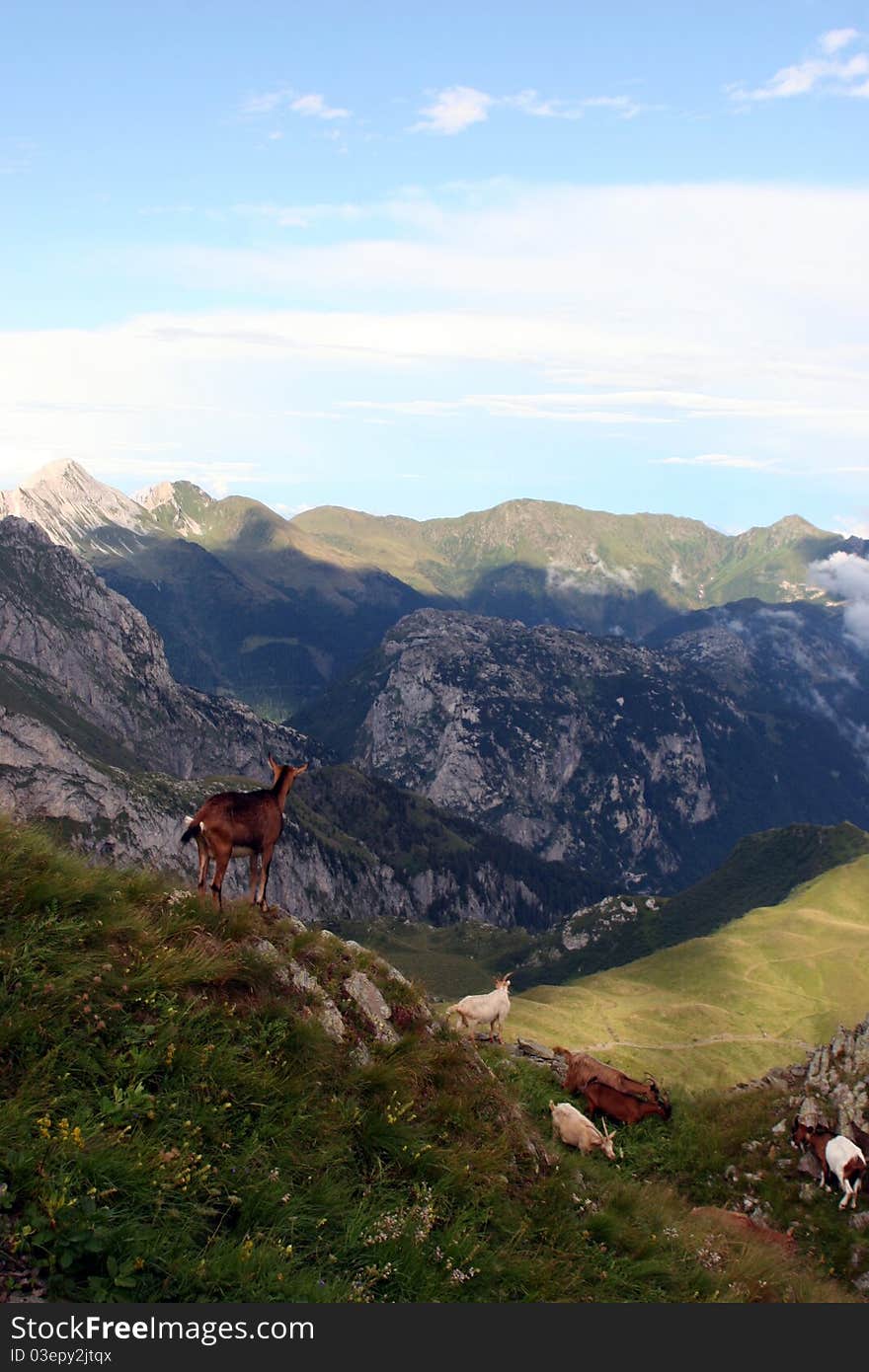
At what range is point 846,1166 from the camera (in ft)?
97.3

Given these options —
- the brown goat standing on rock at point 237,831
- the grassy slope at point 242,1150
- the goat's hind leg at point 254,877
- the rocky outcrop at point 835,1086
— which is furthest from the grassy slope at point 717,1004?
the brown goat standing on rock at point 237,831

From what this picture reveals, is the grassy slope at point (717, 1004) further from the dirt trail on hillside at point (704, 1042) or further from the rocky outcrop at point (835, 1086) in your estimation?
the rocky outcrop at point (835, 1086)

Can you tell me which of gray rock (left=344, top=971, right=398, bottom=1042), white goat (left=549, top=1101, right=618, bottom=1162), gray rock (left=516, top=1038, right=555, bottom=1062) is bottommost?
gray rock (left=516, top=1038, right=555, bottom=1062)

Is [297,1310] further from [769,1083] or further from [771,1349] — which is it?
[769,1083]

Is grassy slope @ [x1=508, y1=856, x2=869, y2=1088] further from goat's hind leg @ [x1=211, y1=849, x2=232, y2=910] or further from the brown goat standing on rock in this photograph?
goat's hind leg @ [x1=211, y1=849, x2=232, y2=910]

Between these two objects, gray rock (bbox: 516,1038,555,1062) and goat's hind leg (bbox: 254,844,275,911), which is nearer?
goat's hind leg (bbox: 254,844,275,911)

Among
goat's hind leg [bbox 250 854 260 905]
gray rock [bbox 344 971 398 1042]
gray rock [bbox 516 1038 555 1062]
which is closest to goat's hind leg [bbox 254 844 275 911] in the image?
goat's hind leg [bbox 250 854 260 905]

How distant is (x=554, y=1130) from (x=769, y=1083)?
21.5m

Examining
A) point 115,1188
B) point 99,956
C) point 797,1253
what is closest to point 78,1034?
point 99,956

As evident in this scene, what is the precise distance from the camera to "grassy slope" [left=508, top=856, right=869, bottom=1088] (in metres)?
125

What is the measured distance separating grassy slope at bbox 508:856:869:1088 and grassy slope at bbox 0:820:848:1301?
315ft

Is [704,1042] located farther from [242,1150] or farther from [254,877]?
[242,1150]

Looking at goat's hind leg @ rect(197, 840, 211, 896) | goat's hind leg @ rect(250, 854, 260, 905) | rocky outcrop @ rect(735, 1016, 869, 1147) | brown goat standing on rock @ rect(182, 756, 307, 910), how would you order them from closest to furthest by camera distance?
goat's hind leg @ rect(197, 840, 211, 896) < brown goat standing on rock @ rect(182, 756, 307, 910) < goat's hind leg @ rect(250, 854, 260, 905) < rocky outcrop @ rect(735, 1016, 869, 1147)

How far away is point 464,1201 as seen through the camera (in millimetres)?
14812
